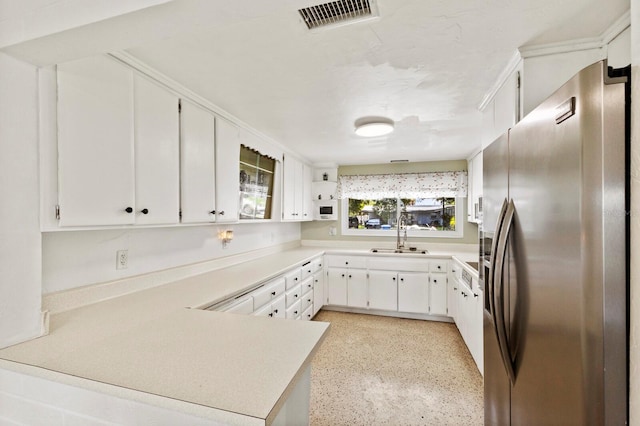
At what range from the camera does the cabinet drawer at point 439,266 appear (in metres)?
3.57

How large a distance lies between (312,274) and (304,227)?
1.32 metres

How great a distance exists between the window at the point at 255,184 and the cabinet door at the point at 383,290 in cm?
166

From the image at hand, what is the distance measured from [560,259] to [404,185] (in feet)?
12.1

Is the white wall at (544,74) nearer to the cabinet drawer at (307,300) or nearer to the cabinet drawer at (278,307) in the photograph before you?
the cabinet drawer at (278,307)

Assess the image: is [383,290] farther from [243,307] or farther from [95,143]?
[95,143]

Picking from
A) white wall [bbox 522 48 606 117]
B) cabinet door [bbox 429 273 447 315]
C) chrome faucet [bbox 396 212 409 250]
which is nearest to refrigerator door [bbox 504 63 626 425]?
white wall [bbox 522 48 606 117]

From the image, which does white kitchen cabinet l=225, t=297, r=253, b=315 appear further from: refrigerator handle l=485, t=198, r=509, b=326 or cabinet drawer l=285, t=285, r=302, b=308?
refrigerator handle l=485, t=198, r=509, b=326

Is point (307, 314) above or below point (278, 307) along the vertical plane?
below

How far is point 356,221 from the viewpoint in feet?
15.3

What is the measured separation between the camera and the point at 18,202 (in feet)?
3.35

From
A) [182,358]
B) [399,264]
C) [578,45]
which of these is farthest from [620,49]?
[399,264]

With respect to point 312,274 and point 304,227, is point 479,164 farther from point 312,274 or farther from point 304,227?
point 304,227

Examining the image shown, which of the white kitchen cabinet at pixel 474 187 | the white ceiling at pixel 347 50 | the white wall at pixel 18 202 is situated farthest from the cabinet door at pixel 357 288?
the white wall at pixel 18 202

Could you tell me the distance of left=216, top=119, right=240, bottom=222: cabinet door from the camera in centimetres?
221
